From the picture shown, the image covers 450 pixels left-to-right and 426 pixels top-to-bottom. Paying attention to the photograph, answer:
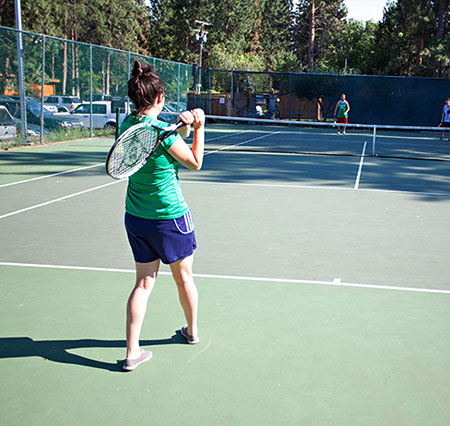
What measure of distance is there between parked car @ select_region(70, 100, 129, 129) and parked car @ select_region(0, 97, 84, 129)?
0.64m

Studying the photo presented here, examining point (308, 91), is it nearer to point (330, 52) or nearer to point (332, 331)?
point (332, 331)

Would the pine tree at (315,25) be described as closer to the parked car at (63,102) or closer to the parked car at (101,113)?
the parked car at (101,113)

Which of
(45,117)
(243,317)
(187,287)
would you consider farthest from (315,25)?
(187,287)

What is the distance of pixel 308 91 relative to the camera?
32406 millimetres

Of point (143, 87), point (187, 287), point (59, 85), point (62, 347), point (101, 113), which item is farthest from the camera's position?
point (101, 113)

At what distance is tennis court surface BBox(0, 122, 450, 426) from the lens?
3012 millimetres

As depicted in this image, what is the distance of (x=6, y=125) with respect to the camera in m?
16.4

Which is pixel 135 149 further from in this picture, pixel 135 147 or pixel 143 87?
pixel 143 87

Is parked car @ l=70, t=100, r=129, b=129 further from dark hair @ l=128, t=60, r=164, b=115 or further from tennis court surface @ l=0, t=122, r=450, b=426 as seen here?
dark hair @ l=128, t=60, r=164, b=115

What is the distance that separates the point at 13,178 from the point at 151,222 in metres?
8.51

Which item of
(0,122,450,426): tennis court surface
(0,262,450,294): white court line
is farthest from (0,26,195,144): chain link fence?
(0,262,450,294): white court line

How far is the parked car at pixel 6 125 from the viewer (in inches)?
631

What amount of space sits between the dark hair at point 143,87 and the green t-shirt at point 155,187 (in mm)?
86

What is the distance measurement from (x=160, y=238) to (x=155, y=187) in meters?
0.28
